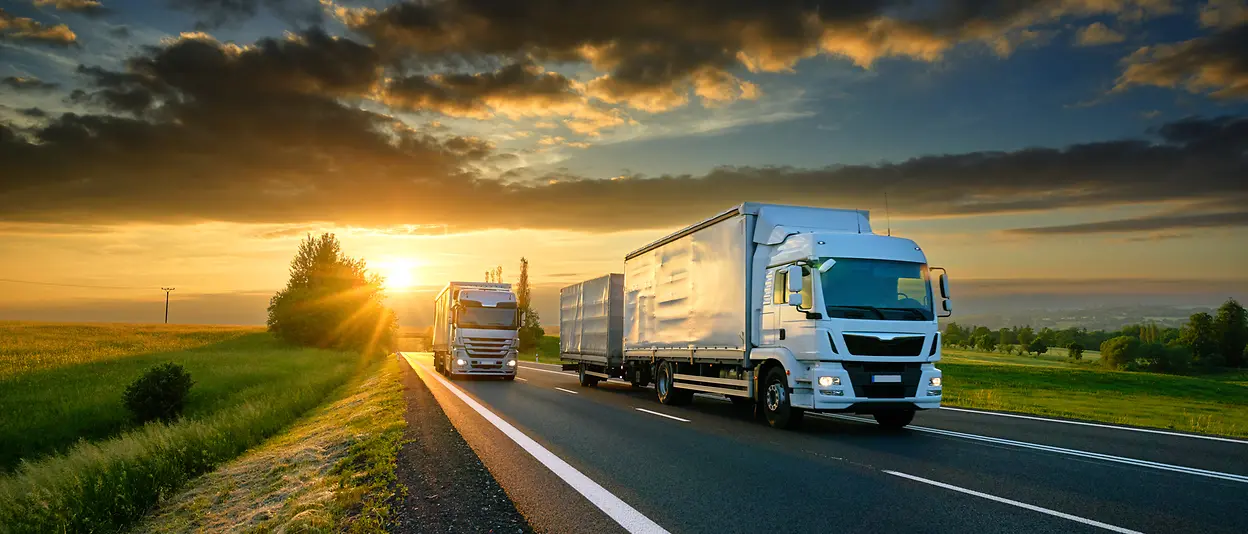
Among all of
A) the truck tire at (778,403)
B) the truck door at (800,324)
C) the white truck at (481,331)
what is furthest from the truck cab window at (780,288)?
the white truck at (481,331)

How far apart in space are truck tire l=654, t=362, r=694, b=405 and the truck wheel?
4906mm

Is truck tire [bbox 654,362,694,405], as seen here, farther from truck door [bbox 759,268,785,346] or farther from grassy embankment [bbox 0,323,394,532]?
grassy embankment [bbox 0,323,394,532]

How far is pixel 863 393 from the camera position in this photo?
11578mm

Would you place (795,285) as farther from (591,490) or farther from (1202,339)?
(1202,339)

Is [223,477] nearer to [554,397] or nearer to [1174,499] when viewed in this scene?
[554,397]

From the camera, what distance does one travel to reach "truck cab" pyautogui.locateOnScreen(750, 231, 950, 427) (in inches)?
454

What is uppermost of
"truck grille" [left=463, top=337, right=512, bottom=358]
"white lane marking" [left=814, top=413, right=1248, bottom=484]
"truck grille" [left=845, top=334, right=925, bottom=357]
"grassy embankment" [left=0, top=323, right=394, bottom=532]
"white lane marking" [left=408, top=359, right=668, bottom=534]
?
"truck grille" [left=845, top=334, right=925, bottom=357]

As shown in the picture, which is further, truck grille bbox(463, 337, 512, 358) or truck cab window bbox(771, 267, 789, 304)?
truck grille bbox(463, 337, 512, 358)

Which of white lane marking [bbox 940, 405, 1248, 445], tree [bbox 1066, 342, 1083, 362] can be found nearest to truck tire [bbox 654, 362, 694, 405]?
white lane marking [bbox 940, 405, 1248, 445]

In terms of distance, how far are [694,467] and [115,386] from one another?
28.2 meters

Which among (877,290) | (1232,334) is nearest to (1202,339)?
(1232,334)

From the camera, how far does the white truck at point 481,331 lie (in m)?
27.9

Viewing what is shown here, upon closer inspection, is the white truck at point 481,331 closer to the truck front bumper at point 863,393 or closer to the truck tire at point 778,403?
the truck tire at point 778,403

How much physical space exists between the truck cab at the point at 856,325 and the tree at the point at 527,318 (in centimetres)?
5737
